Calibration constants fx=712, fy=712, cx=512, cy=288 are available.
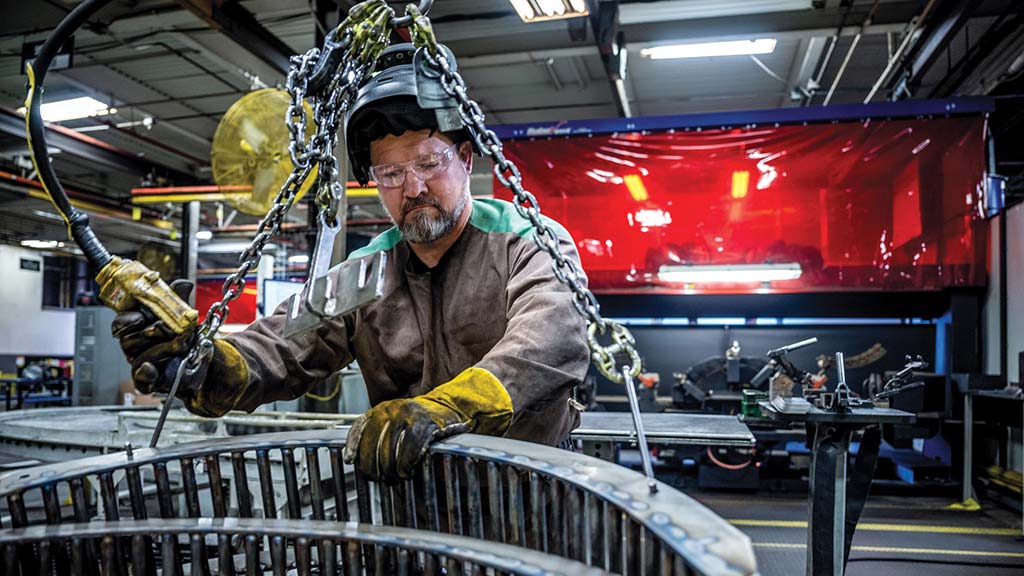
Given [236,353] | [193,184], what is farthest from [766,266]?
[193,184]

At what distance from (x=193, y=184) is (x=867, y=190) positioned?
8.37 m

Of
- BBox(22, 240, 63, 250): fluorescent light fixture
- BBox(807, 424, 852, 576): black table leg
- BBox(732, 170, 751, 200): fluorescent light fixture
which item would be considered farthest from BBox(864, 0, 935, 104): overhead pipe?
BBox(22, 240, 63, 250): fluorescent light fixture

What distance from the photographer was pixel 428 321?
5.21 ft

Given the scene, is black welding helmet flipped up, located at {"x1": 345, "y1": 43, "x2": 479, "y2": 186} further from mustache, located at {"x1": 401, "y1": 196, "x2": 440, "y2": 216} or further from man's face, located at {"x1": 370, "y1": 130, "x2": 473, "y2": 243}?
mustache, located at {"x1": 401, "y1": 196, "x2": 440, "y2": 216}

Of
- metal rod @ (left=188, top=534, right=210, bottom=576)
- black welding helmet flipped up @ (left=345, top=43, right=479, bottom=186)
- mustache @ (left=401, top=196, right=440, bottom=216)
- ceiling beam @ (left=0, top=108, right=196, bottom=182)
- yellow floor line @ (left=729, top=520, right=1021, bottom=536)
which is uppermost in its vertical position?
ceiling beam @ (left=0, top=108, right=196, bottom=182)

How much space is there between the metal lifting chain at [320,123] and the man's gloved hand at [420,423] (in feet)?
1.18

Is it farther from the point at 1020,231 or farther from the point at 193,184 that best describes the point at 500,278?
the point at 193,184

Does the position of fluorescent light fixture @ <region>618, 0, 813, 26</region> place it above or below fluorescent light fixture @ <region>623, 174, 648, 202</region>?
above

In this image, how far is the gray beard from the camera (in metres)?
1.52

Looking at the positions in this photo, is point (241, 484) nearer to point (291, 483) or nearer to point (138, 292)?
point (291, 483)

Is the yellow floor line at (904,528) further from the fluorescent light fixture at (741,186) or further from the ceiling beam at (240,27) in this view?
the ceiling beam at (240,27)

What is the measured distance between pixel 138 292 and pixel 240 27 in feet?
13.6

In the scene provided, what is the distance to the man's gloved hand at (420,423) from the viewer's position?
104cm

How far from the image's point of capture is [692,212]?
5398 mm
